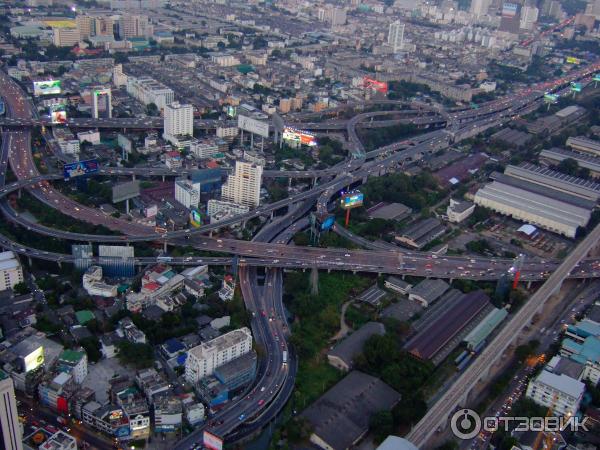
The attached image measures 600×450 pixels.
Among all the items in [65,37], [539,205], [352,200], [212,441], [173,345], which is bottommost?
[212,441]

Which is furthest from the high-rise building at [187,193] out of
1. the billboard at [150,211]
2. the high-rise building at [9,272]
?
the high-rise building at [9,272]

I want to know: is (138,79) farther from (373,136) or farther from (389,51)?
(389,51)

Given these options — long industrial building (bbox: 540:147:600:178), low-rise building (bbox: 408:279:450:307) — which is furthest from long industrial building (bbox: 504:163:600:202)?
low-rise building (bbox: 408:279:450:307)

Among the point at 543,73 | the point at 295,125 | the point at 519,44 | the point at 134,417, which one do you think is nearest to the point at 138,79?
the point at 295,125

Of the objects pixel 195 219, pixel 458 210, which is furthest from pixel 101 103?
pixel 458 210

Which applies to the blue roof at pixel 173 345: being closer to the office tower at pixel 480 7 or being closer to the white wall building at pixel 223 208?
the white wall building at pixel 223 208

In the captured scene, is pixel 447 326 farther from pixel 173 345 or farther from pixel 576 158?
pixel 576 158
